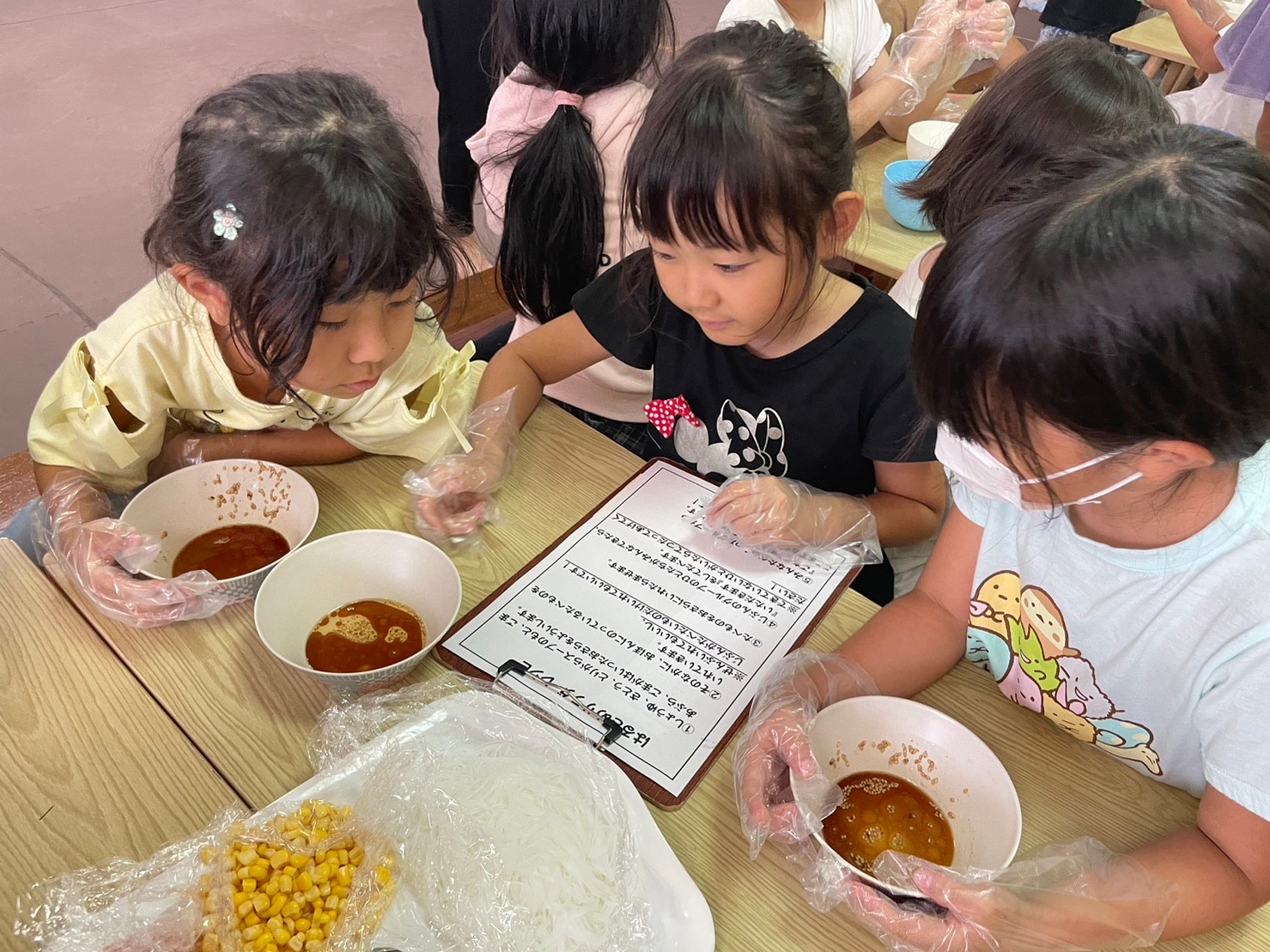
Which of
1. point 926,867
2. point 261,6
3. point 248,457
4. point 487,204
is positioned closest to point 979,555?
point 926,867

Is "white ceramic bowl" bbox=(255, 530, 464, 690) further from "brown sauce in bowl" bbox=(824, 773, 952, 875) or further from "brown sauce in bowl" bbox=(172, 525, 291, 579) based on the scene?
"brown sauce in bowl" bbox=(824, 773, 952, 875)

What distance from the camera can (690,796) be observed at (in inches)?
29.7

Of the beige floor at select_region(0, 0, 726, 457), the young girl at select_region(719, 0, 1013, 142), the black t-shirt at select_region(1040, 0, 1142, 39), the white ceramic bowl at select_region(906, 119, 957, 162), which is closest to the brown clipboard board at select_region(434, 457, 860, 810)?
the white ceramic bowl at select_region(906, 119, 957, 162)

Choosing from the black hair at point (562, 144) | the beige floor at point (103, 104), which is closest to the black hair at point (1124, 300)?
the black hair at point (562, 144)

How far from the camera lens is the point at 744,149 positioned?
2.97 feet

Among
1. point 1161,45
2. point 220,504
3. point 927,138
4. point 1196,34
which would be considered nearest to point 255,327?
point 220,504

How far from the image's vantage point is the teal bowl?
1623mm

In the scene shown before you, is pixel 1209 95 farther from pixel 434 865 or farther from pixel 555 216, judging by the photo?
pixel 434 865

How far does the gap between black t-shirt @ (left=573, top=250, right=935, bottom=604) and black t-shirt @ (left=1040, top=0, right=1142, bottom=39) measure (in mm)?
2885

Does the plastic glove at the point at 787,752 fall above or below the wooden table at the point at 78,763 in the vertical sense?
above

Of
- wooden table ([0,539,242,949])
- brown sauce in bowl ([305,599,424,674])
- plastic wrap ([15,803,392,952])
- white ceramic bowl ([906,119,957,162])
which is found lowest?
wooden table ([0,539,242,949])

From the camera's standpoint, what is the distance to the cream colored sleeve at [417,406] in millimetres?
1105

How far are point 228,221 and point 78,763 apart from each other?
1.77ft

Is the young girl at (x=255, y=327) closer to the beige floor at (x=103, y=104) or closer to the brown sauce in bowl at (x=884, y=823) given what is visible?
the brown sauce in bowl at (x=884, y=823)
